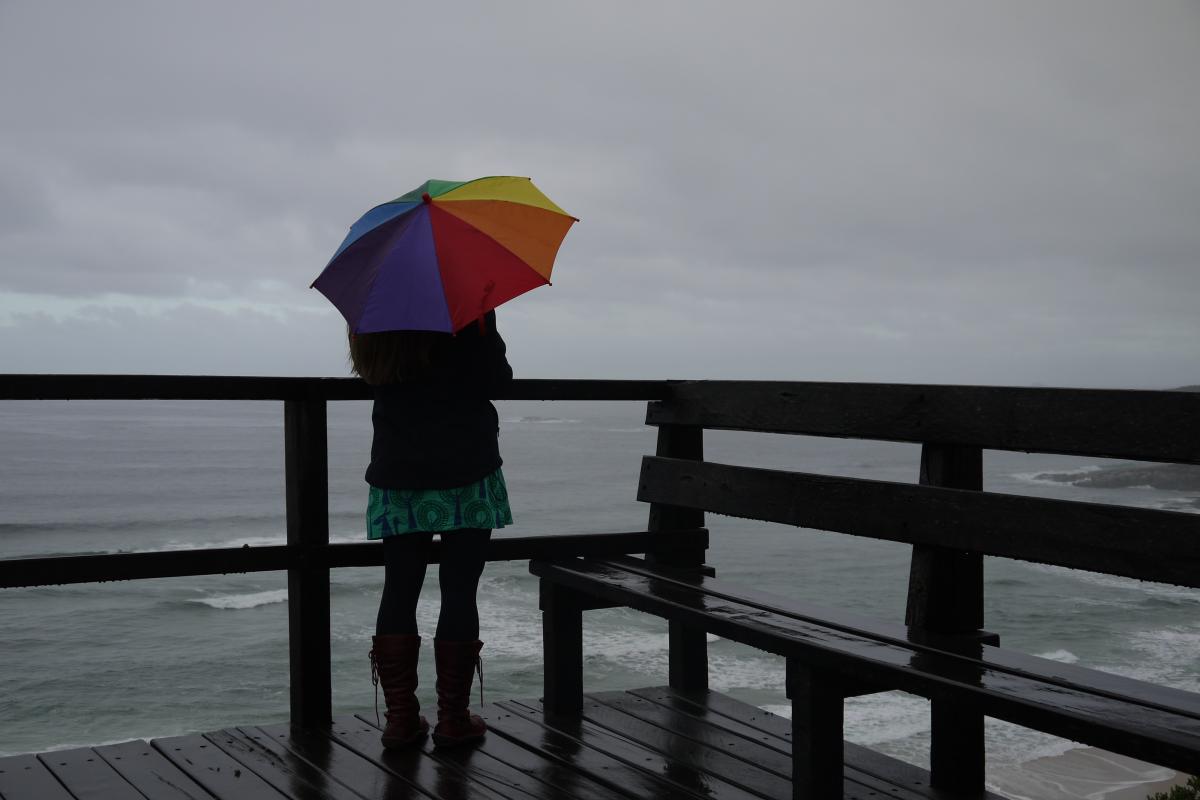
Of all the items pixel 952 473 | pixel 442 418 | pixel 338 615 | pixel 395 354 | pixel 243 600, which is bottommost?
pixel 243 600

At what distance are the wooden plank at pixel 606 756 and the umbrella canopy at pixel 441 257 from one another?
138 cm

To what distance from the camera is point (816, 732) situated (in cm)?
272

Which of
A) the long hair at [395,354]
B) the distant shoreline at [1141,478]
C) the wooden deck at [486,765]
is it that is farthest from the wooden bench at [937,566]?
the distant shoreline at [1141,478]

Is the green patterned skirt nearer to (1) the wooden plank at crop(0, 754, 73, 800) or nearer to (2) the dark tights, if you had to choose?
(2) the dark tights

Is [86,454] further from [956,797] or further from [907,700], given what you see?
[956,797]

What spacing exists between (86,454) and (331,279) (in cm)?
5099

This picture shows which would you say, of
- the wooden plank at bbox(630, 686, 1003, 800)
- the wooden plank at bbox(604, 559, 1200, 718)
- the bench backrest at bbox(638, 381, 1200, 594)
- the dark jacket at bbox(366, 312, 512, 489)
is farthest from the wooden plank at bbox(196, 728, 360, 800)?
the bench backrest at bbox(638, 381, 1200, 594)

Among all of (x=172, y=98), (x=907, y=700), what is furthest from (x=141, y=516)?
(x=172, y=98)

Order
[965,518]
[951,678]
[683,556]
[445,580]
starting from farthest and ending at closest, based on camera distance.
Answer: [683,556] < [445,580] < [965,518] < [951,678]

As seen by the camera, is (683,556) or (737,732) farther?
(683,556)

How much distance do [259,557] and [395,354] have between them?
0.85 meters

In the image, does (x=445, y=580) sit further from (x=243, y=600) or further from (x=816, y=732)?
(x=243, y=600)

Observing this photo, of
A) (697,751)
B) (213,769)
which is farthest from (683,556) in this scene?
(213,769)

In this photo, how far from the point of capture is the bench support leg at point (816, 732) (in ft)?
8.91
